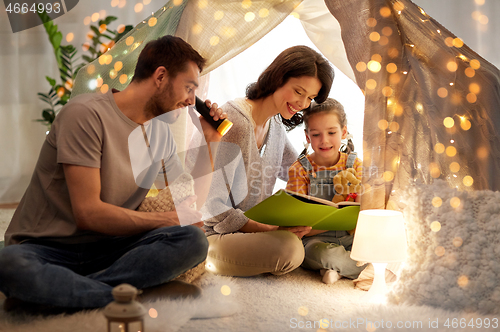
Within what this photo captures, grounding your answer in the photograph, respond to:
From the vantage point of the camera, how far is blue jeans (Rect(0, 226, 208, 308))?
1017mm

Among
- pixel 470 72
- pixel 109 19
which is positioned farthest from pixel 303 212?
pixel 109 19

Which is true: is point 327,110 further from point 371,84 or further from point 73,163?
point 73,163

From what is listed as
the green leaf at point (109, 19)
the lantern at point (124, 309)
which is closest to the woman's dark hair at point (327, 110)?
the lantern at point (124, 309)

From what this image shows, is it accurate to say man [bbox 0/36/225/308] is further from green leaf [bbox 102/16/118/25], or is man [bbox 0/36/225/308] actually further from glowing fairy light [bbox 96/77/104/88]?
green leaf [bbox 102/16/118/25]

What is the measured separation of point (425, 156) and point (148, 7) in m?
2.39

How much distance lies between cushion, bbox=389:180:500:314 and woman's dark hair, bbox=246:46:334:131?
579 mm

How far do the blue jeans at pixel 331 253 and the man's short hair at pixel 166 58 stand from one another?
2.49 feet

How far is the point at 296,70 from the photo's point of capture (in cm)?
158

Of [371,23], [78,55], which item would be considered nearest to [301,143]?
[371,23]

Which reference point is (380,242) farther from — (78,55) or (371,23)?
Result: (78,55)

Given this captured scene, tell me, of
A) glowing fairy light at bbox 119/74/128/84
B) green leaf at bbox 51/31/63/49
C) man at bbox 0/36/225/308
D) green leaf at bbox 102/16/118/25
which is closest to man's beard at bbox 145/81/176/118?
man at bbox 0/36/225/308

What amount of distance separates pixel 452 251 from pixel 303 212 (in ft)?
1.41

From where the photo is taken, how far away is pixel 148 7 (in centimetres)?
301

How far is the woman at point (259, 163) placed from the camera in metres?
1.41
